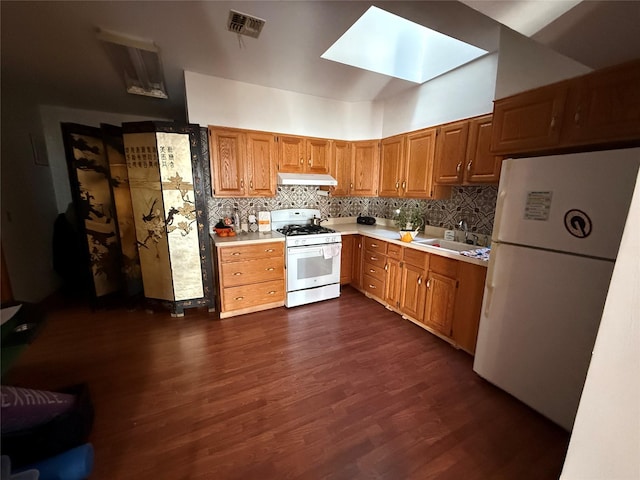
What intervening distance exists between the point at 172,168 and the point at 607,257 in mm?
3487

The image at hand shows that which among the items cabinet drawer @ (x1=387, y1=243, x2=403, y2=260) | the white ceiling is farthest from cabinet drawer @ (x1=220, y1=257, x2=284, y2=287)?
the white ceiling

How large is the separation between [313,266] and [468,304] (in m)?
1.73

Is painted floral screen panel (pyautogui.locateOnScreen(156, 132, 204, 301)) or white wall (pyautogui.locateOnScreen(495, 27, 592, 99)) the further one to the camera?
painted floral screen panel (pyautogui.locateOnScreen(156, 132, 204, 301))

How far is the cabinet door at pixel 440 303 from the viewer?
7.83 ft

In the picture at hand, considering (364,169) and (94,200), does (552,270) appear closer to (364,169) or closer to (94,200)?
(364,169)

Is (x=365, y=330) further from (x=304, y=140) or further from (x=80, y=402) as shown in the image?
(x=304, y=140)

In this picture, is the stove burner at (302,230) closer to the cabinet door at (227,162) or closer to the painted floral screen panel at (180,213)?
the cabinet door at (227,162)

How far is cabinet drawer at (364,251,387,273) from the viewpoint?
3.18m

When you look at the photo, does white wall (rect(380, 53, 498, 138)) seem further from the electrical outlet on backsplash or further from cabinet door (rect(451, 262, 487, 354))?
cabinet door (rect(451, 262, 487, 354))

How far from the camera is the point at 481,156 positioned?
7.72 ft

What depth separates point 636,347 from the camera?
0.55 m

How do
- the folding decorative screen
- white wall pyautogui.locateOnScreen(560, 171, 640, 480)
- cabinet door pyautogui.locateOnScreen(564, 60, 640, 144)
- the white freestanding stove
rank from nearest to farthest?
white wall pyautogui.locateOnScreen(560, 171, 640, 480)
cabinet door pyautogui.locateOnScreen(564, 60, 640, 144)
the folding decorative screen
the white freestanding stove

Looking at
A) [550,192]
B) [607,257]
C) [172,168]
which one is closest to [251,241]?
[172,168]

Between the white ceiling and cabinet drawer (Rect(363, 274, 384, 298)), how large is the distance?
246 cm
